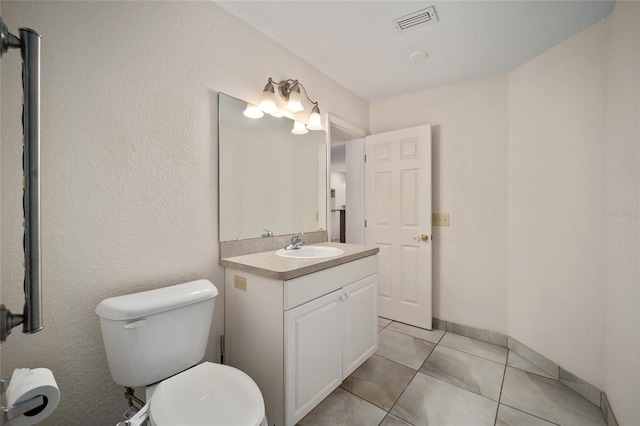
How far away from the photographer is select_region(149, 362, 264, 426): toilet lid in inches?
36.3

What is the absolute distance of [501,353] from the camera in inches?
88.6

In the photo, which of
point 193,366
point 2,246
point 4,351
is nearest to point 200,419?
point 193,366

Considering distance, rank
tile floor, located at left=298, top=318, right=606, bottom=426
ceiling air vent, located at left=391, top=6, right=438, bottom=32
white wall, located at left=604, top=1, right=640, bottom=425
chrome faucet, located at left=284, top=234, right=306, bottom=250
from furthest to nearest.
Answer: chrome faucet, located at left=284, top=234, right=306, bottom=250, ceiling air vent, located at left=391, top=6, right=438, bottom=32, tile floor, located at left=298, top=318, right=606, bottom=426, white wall, located at left=604, top=1, right=640, bottom=425

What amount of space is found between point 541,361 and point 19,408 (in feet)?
8.97

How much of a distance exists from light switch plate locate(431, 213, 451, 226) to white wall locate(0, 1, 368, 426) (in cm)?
203

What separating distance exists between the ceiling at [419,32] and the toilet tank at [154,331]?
1.63 meters

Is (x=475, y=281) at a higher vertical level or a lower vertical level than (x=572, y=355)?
higher

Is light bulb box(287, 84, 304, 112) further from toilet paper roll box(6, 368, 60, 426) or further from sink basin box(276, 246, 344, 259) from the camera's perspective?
toilet paper roll box(6, 368, 60, 426)

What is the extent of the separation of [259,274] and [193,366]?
501 millimetres

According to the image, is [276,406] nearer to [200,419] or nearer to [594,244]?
[200,419]

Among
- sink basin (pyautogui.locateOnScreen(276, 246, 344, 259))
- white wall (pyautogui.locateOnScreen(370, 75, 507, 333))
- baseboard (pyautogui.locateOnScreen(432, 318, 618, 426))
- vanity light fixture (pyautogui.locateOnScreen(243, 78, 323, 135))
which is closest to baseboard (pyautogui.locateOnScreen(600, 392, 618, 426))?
baseboard (pyautogui.locateOnScreen(432, 318, 618, 426))

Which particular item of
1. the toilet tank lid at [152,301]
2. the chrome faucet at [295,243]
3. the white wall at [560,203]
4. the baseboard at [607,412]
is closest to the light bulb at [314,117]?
the chrome faucet at [295,243]

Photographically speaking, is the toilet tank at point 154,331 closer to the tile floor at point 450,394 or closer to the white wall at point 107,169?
the white wall at point 107,169

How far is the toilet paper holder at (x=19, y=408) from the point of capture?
503mm
